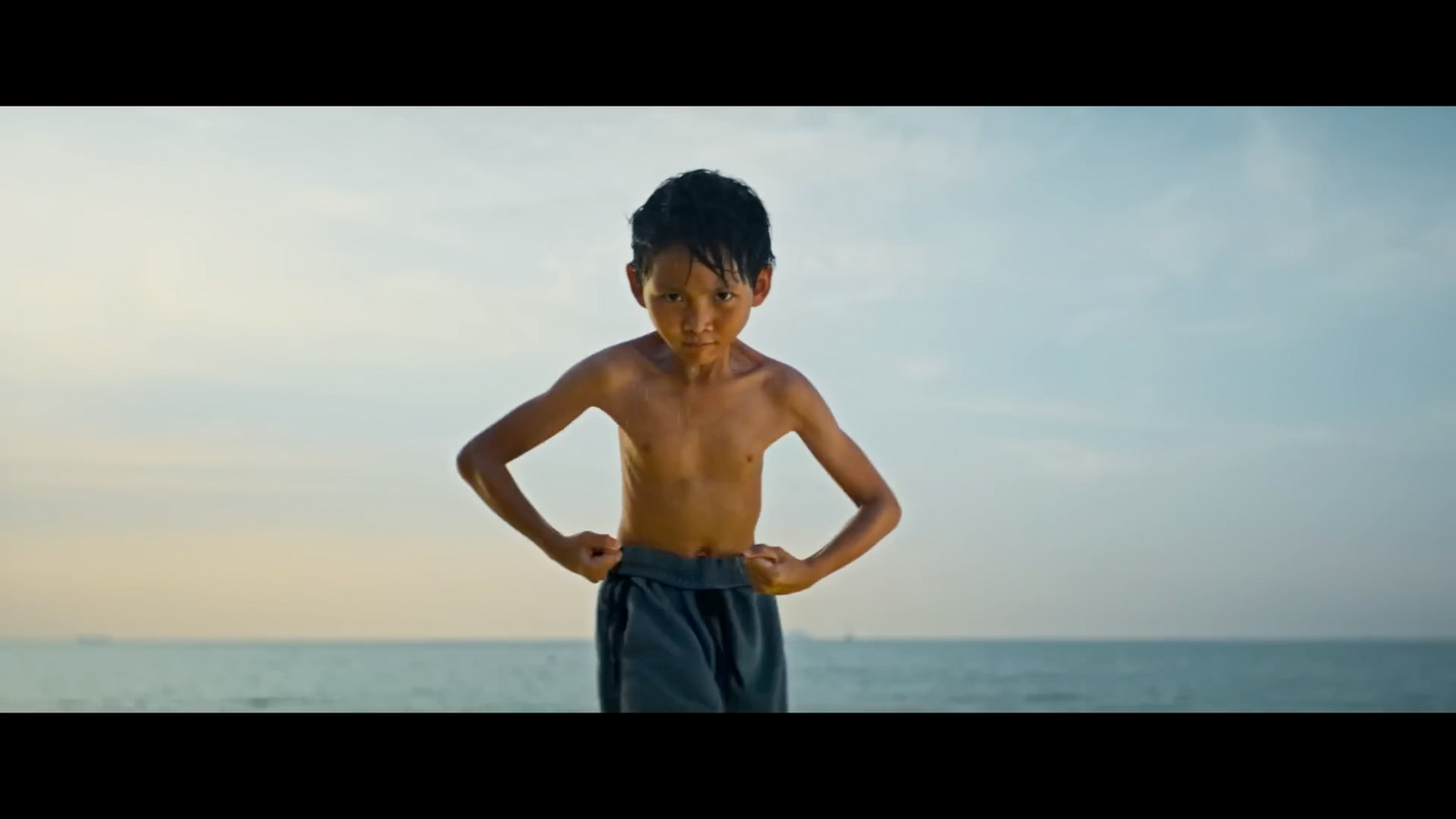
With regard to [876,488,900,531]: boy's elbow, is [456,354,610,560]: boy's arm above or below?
above

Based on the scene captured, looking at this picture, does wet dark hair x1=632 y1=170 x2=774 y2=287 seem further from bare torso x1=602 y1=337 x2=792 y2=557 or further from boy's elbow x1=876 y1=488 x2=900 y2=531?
boy's elbow x1=876 y1=488 x2=900 y2=531

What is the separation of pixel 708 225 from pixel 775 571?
0.60 meters

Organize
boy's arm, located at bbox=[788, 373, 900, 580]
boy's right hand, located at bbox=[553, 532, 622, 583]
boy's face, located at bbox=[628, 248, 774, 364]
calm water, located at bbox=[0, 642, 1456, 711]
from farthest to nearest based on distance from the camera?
calm water, located at bbox=[0, 642, 1456, 711] → boy's arm, located at bbox=[788, 373, 900, 580] → boy's face, located at bbox=[628, 248, 774, 364] → boy's right hand, located at bbox=[553, 532, 622, 583]

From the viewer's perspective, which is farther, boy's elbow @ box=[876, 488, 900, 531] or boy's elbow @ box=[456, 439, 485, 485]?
boy's elbow @ box=[876, 488, 900, 531]

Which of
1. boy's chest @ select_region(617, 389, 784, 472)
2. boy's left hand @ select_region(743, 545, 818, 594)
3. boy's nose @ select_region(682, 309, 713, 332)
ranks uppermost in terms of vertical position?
boy's nose @ select_region(682, 309, 713, 332)

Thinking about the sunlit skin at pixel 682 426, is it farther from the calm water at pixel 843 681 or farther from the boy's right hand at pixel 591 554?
the calm water at pixel 843 681

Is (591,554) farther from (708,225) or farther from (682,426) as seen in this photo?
(708,225)

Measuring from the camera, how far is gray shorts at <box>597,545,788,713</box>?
9.09ft

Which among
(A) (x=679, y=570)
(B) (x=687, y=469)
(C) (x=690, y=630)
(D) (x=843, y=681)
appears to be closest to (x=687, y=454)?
(B) (x=687, y=469)

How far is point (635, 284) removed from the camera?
292 centimetres

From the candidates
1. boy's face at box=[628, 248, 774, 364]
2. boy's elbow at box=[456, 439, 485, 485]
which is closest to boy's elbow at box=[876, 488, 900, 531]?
boy's face at box=[628, 248, 774, 364]
